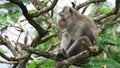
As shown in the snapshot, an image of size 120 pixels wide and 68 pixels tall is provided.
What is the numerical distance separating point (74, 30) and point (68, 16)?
27 centimetres

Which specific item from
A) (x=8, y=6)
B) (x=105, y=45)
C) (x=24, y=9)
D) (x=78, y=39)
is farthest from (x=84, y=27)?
(x=105, y=45)

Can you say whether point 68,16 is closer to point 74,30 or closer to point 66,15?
point 66,15

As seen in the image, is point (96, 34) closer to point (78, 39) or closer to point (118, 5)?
point (78, 39)

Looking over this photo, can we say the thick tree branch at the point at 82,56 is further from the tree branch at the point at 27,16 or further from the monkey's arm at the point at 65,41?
the monkey's arm at the point at 65,41

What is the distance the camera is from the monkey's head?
199 inches

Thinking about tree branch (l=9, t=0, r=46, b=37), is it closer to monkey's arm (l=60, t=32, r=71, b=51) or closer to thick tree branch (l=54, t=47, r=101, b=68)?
thick tree branch (l=54, t=47, r=101, b=68)

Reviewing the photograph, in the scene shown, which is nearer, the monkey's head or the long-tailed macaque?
the long-tailed macaque

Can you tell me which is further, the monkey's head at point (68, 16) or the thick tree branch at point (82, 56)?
A: the monkey's head at point (68, 16)

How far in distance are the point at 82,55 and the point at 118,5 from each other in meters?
1.08

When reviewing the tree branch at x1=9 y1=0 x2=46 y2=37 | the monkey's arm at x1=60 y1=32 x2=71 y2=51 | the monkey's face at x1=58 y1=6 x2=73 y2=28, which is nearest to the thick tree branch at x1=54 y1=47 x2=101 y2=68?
the tree branch at x1=9 y1=0 x2=46 y2=37

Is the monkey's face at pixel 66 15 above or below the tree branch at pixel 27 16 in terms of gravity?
above

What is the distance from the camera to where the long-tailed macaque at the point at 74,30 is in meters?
4.81

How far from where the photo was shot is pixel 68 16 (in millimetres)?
5254

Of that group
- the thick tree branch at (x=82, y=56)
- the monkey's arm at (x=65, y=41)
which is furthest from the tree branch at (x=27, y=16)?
the monkey's arm at (x=65, y=41)
